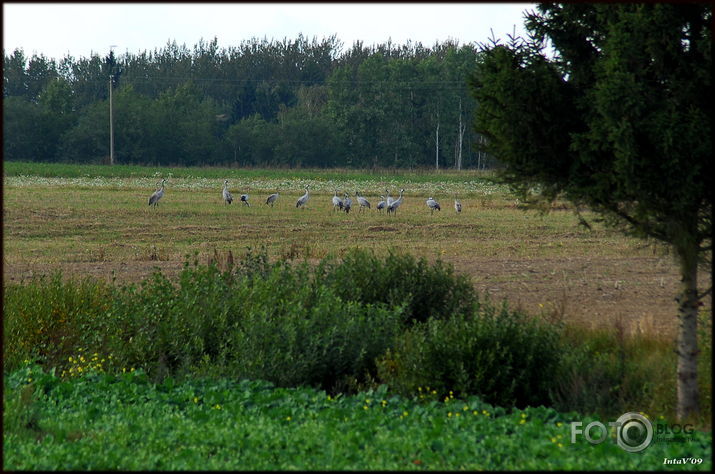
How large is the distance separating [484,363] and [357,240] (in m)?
15.2

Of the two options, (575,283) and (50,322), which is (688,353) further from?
(50,322)

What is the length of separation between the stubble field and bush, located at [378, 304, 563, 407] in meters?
1.32

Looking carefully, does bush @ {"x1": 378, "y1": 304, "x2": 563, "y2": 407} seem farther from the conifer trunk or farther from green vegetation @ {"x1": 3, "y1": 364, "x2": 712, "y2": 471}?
the conifer trunk

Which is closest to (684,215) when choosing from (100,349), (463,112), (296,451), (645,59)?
(645,59)

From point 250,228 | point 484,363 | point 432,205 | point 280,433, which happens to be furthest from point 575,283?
point 432,205

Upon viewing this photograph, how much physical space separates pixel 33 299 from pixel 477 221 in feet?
63.3

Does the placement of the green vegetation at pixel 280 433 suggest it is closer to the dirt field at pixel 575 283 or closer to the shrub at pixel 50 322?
the shrub at pixel 50 322

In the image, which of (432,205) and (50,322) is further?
(432,205)

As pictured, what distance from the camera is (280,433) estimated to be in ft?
21.0

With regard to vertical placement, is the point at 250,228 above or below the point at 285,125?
below

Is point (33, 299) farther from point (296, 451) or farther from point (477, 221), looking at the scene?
point (477, 221)

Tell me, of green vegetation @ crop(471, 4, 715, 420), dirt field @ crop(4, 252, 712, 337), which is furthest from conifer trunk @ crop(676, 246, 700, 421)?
dirt field @ crop(4, 252, 712, 337)

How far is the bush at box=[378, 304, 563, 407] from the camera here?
8.05m

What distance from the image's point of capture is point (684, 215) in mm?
7004
